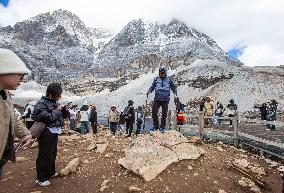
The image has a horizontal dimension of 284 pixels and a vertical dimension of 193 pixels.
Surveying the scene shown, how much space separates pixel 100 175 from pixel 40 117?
6.12ft

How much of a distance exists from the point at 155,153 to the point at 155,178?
935mm

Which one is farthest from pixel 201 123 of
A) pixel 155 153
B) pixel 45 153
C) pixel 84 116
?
pixel 84 116

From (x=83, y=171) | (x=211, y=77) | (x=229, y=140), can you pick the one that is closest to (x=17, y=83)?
(x=83, y=171)

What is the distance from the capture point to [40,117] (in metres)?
6.62

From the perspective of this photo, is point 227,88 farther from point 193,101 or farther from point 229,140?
point 229,140

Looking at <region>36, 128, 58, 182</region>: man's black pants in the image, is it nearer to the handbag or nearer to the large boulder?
the handbag

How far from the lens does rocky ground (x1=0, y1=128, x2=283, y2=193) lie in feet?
22.6

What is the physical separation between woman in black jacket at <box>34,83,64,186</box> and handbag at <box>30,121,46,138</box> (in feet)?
0.21

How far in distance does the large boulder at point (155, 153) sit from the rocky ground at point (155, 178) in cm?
11

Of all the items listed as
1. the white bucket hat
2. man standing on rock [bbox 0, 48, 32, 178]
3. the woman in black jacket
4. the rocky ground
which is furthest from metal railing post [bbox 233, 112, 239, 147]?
the white bucket hat

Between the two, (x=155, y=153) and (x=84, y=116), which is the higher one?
(x=84, y=116)

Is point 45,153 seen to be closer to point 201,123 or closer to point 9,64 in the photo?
point 9,64

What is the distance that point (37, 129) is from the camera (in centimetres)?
661

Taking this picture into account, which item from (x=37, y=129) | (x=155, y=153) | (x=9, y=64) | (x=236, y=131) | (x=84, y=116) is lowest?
(x=155, y=153)
